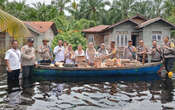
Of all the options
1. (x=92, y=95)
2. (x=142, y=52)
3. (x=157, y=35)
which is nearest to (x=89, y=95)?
(x=92, y=95)

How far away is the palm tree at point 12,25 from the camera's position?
4.64 meters

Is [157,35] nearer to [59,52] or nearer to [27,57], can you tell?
[59,52]

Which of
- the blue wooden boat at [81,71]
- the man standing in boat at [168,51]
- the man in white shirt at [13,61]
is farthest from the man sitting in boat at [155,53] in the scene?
the man in white shirt at [13,61]

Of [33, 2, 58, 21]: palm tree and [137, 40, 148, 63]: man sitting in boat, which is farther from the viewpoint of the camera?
[33, 2, 58, 21]: palm tree

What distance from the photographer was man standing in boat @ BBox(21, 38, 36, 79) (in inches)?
333

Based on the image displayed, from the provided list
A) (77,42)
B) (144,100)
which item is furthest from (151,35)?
(144,100)

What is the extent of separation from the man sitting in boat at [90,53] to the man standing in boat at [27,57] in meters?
2.97

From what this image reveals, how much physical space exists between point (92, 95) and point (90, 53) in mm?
3679

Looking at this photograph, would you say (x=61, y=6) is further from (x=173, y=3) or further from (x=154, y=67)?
(x=154, y=67)

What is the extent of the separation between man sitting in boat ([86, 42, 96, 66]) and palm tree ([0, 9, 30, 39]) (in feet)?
18.0

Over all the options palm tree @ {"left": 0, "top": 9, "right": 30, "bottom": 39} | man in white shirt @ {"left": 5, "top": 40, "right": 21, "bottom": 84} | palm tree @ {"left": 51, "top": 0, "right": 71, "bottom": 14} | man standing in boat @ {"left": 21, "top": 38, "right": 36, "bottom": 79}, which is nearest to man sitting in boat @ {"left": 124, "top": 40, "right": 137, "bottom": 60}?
man standing in boat @ {"left": 21, "top": 38, "right": 36, "bottom": 79}

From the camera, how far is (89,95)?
7102mm

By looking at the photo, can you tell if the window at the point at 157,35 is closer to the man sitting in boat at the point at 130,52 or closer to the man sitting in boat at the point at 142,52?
the man sitting in boat at the point at 142,52

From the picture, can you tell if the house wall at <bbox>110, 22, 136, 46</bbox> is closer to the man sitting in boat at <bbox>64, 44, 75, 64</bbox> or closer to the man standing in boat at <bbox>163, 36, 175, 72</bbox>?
the man standing in boat at <bbox>163, 36, 175, 72</bbox>
